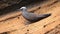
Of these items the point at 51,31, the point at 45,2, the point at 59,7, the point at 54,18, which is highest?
the point at 45,2

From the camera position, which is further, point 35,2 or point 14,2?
point 35,2

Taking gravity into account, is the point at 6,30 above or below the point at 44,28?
above

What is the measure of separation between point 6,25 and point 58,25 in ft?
4.15

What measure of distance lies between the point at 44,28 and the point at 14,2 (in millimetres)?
1577

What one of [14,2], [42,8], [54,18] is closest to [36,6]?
[42,8]

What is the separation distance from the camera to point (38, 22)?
13.5 feet

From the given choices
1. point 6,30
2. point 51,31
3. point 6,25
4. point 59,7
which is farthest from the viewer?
point 59,7

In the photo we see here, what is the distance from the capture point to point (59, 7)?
15.8 ft

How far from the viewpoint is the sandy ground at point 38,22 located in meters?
3.73

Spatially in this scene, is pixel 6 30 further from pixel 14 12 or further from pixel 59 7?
pixel 59 7

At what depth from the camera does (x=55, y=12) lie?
4496 millimetres

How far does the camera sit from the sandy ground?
147 inches

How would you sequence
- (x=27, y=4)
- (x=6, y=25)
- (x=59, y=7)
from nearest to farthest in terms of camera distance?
1. (x=6, y=25)
2. (x=59, y=7)
3. (x=27, y=4)

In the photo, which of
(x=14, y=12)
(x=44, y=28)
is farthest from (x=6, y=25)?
(x=44, y=28)
